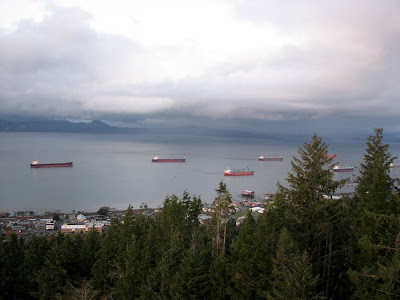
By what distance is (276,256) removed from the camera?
18.4ft

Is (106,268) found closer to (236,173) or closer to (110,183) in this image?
(110,183)

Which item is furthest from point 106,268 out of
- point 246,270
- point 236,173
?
point 236,173

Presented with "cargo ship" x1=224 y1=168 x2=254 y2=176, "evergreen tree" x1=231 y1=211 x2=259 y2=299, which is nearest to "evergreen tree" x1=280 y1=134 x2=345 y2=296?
"evergreen tree" x1=231 y1=211 x2=259 y2=299

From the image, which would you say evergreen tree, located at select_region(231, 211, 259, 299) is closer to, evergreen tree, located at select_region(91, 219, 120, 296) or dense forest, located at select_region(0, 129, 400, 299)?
dense forest, located at select_region(0, 129, 400, 299)

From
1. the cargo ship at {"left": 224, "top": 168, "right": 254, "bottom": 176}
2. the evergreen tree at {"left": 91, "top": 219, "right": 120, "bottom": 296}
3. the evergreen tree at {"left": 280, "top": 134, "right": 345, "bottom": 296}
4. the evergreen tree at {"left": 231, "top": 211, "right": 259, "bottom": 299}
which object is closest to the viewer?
the evergreen tree at {"left": 231, "top": 211, "right": 259, "bottom": 299}

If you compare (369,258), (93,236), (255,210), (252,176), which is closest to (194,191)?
(255,210)

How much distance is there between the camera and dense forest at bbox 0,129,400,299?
489 centimetres

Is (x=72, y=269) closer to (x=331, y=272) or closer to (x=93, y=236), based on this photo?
(x=93, y=236)

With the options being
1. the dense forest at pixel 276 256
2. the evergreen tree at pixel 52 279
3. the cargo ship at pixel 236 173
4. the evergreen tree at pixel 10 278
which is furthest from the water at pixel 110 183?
the evergreen tree at pixel 52 279

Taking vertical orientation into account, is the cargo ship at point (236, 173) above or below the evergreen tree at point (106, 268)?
below

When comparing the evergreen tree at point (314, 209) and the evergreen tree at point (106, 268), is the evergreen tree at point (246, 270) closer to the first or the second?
the evergreen tree at point (314, 209)

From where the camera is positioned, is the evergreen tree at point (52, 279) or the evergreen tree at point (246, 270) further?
the evergreen tree at point (52, 279)

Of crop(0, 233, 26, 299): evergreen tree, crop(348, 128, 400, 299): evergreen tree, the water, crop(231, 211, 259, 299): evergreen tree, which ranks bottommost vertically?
the water

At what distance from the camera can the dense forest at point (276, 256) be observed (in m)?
4.89
